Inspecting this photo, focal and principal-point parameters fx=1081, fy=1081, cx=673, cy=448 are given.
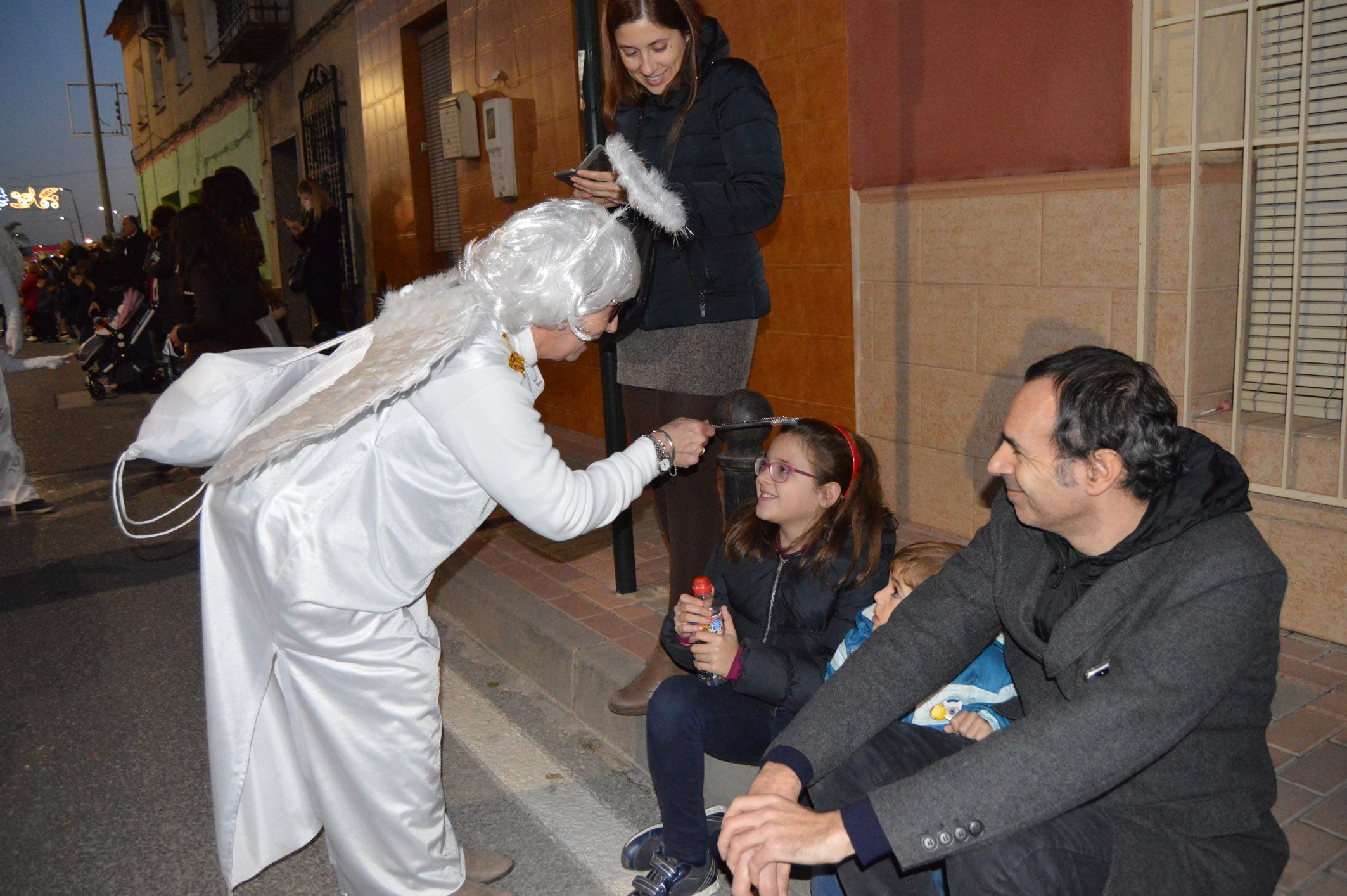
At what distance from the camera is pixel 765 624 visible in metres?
2.91

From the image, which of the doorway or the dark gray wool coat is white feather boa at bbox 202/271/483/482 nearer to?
the dark gray wool coat

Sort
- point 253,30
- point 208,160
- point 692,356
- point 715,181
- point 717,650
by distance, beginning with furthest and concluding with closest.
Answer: point 208,160 → point 253,30 → point 692,356 → point 715,181 → point 717,650

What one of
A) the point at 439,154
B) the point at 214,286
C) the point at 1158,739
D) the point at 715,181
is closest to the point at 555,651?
the point at 715,181

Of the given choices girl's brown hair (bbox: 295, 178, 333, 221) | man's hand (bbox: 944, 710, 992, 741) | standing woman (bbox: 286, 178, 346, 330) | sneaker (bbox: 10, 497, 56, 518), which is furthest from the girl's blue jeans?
girl's brown hair (bbox: 295, 178, 333, 221)

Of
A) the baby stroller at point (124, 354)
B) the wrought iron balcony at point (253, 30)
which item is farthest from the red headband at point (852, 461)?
the wrought iron balcony at point (253, 30)

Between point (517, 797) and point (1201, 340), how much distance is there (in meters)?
2.94

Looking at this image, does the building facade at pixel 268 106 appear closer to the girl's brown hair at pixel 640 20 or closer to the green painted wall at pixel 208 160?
the green painted wall at pixel 208 160

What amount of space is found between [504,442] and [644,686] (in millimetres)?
1470

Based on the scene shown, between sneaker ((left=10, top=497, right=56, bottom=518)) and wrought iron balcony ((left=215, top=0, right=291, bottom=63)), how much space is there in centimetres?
1039

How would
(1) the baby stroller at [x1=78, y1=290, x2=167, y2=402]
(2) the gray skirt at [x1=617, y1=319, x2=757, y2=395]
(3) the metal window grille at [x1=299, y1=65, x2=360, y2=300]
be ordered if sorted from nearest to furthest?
(2) the gray skirt at [x1=617, y1=319, x2=757, y2=395]
(1) the baby stroller at [x1=78, y1=290, x2=167, y2=402]
(3) the metal window grille at [x1=299, y1=65, x2=360, y2=300]

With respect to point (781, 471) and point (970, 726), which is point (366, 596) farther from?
point (970, 726)

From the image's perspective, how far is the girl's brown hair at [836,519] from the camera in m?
2.82

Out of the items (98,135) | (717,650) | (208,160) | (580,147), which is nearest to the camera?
(717,650)

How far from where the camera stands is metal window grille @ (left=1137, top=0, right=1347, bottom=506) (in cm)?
357
